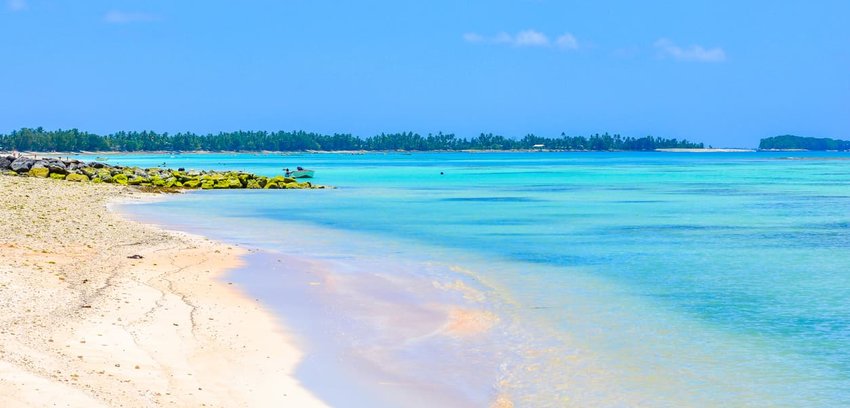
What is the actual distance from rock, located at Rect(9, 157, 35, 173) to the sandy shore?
3325cm

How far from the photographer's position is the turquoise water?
982 centimetres

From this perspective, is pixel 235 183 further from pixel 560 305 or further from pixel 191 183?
pixel 560 305

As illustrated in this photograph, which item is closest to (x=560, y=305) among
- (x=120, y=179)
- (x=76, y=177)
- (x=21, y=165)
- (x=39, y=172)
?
(x=76, y=177)

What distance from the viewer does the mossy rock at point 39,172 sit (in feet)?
160

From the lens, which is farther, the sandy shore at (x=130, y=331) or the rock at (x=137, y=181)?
the rock at (x=137, y=181)

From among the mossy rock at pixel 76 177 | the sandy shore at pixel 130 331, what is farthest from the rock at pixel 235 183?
the sandy shore at pixel 130 331

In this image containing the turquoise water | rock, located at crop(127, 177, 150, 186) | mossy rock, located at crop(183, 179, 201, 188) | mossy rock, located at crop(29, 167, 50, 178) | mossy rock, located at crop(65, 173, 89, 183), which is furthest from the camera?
mossy rock, located at crop(183, 179, 201, 188)

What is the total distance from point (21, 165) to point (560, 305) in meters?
43.9

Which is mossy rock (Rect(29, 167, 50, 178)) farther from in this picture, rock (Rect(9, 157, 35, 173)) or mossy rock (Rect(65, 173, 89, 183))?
mossy rock (Rect(65, 173, 89, 183))

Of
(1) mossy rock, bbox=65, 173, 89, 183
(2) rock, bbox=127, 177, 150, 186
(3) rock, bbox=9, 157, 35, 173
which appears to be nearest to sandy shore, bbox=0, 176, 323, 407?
(1) mossy rock, bbox=65, 173, 89, 183

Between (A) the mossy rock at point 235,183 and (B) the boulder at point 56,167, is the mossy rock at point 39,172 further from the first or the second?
(A) the mossy rock at point 235,183

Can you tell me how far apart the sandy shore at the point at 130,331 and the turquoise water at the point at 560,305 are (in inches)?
23.8

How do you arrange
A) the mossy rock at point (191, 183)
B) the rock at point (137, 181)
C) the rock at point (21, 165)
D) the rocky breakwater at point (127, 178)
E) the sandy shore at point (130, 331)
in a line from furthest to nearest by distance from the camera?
the mossy rock at point (191, 183)
the rock at point (137, 181)
the rock at point (21, 165)
the rocky breakwater at point (127, 178)
the sandy shore at point (130, 331)

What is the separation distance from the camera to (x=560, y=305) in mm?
14609
